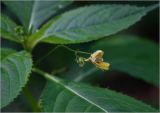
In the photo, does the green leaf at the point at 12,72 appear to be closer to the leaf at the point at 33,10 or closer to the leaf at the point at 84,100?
the leaf at the point at 84,100

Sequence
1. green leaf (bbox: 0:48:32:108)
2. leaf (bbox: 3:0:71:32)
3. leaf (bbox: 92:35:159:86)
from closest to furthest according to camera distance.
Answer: green leaf (bbox: 0:48:32:108) < leaf (bbox: 3:0:71:32) < leaf (bbox: 92:35:159:86)

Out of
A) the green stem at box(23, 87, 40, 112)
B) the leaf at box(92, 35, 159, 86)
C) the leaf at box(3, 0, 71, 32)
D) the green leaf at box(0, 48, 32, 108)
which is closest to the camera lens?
the green leaf at box(0, 48, 32, 108)

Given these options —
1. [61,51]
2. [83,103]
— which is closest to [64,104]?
[83,103]

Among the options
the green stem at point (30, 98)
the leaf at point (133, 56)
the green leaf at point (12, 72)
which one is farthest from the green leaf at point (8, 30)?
the leaf at point (133, 56)

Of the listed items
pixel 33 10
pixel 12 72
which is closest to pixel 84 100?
pixel 12 72

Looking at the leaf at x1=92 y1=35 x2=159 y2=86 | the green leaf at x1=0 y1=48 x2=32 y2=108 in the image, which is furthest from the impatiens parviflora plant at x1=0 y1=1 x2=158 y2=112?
the leaf at x1=92 y1=35 x2=159 y2=86

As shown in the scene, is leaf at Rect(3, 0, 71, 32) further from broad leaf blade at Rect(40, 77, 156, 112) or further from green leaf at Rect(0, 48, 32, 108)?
broad leaf blade at Rect(40, 77, 156, 112)
